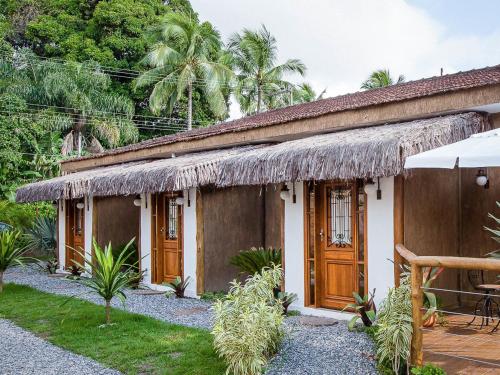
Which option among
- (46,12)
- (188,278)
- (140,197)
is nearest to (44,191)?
(140,197)

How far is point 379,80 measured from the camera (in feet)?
118

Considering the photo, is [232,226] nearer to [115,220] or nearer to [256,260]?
[256,260]

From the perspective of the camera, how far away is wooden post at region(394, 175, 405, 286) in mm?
8258

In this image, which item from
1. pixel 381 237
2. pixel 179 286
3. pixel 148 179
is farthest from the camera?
pixel 148 179

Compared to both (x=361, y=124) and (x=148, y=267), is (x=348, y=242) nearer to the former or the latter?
(x=361, y=124)

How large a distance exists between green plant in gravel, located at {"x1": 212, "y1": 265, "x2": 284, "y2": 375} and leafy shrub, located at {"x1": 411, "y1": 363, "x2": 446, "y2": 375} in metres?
1.59

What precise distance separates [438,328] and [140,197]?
8.17 meters

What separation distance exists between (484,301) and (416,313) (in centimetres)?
309

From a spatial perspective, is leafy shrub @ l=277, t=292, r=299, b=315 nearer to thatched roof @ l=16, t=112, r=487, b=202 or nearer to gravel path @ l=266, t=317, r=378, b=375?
gravel path @ l=266, t=317, r=378, b=375

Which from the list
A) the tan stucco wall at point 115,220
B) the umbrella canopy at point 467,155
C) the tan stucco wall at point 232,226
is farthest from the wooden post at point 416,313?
the tan stucco wall at point 115,220

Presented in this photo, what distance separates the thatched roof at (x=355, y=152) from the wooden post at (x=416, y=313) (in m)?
2.18

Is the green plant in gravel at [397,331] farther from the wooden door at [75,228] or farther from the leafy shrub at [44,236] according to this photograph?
the leafy shrub at [44,236]

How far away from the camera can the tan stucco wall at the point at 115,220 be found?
623 inches

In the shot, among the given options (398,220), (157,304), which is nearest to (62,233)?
(157,304)
